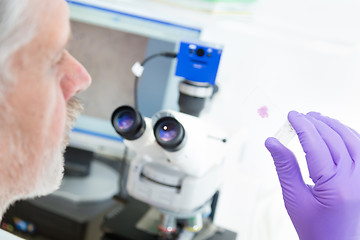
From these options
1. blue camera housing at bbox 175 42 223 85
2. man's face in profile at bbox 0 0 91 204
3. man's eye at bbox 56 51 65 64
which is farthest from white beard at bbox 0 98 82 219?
blue camera housing at bbox 175 42 223 85

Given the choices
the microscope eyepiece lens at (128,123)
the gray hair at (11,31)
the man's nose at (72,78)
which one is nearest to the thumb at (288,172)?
the microscope eyepiece lens at (128,123)

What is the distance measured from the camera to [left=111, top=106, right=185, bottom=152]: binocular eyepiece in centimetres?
78

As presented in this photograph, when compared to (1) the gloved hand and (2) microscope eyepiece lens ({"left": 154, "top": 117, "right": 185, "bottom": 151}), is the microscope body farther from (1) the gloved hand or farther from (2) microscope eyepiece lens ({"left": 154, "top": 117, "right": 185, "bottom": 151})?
(1) the gloved hand

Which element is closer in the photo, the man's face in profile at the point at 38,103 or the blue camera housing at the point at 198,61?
the man's face in profile at the point at 38,103

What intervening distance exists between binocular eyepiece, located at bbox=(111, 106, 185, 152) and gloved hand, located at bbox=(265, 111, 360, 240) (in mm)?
185

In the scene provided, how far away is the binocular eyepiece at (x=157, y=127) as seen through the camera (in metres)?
0.78

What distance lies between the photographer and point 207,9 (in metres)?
1.20

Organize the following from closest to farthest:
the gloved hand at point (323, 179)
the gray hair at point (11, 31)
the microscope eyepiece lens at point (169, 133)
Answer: the gray hair at point (11, 31)
the gloved hand at point (323, 179)
the microscope eyepiece lens at point (169, 133)

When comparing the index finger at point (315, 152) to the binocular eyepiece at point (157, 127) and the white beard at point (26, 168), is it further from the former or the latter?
the white beard at point (26, 168)

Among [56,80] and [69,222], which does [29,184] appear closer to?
[56,80]

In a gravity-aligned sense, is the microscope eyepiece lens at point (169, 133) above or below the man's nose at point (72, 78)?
below

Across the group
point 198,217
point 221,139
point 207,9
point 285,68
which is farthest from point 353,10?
point 198,217

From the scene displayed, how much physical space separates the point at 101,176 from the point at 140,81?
397 mm

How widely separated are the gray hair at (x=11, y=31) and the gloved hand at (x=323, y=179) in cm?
48
